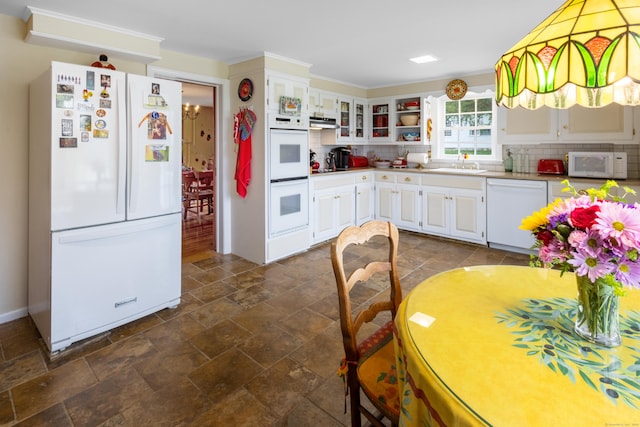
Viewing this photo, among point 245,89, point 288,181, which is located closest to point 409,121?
point 288,181

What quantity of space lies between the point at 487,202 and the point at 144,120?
3976 mm

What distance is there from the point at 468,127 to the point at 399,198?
1.49m

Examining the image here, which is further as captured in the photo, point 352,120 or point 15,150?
point 352,120

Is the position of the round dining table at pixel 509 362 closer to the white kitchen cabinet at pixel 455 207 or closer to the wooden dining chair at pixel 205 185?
the white kitchen cabinet at pixel 455 207

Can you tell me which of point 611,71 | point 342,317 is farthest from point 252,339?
point 611,71

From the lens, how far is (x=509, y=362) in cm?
92

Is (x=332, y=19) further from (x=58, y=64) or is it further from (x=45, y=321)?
(x=45, y=321)

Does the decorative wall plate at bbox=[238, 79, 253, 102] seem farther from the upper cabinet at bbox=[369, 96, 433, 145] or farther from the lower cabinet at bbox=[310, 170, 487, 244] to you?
the upper cabinet at bbox=[369, 96, 433, 145]

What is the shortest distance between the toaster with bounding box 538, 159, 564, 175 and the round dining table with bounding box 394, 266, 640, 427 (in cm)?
349

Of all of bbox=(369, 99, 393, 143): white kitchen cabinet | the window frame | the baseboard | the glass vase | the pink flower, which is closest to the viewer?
the pink flower

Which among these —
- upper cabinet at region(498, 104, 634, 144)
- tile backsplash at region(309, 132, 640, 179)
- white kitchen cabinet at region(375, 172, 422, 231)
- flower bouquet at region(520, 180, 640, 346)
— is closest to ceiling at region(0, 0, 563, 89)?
upper cabinet at region(498, 104, 634, 144)

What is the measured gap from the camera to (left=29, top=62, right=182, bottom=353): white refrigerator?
2244 millimetres

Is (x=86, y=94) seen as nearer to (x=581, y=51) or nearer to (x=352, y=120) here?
(x=581, y=51)

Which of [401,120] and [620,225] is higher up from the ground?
[401,120]
